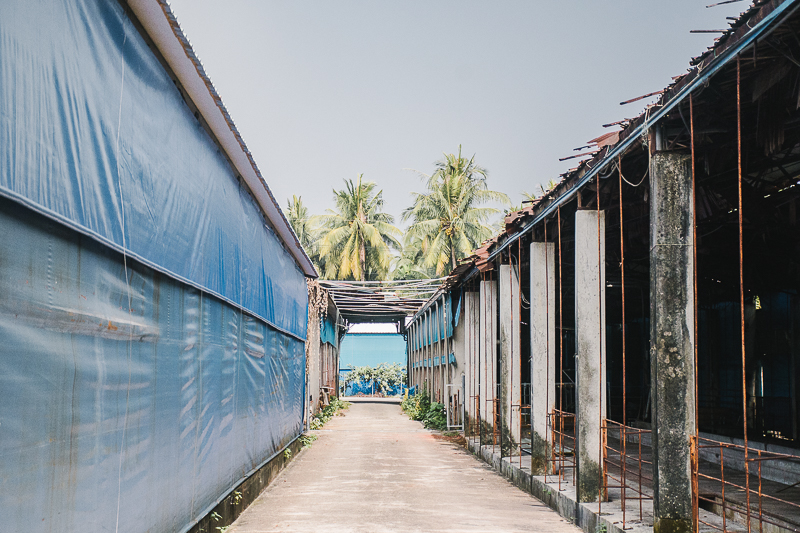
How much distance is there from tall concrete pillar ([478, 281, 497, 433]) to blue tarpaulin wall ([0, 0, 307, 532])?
8825 millimetres

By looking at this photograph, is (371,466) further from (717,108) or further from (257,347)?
(717,108)

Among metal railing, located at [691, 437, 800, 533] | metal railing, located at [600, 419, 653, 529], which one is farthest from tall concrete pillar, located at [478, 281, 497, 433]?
metal railing, located at [691, 437, 800, 533]

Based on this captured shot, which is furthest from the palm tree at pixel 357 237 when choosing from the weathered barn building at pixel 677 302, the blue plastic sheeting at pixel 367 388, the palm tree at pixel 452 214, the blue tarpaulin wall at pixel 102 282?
the blue tarpaulin wall at pixel 102 282

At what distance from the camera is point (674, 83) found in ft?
20.1

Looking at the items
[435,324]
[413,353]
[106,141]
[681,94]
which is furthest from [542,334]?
[413,353]

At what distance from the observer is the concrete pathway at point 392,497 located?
26.6ft

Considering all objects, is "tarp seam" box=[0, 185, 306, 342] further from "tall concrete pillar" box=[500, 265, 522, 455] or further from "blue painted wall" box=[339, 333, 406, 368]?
"blue painted wall" box=[339, 333, 406, 368]

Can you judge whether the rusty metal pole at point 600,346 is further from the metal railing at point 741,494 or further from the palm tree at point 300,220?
the palm tree at point 300,220

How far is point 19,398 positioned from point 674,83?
18.3ft

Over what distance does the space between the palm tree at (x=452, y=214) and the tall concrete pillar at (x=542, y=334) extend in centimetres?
2700

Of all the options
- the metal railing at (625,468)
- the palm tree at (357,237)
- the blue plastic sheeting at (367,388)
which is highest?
the palm tree at (357,237)

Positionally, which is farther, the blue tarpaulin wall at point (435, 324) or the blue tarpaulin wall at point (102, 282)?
the blue tarpaulin wall at point (435, 324)

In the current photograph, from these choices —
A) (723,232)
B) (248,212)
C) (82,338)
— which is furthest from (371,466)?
(82,338)

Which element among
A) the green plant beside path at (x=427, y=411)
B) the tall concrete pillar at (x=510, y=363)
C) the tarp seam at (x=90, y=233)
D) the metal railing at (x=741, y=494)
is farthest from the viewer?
the green plant beside path at (x=427, y=411)
